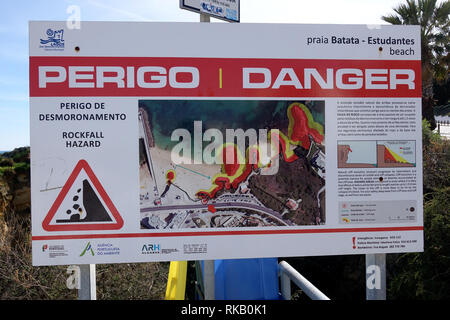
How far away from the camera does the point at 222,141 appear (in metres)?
2.39

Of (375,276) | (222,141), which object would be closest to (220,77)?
(222,141)

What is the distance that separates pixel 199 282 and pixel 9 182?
35.1 feet

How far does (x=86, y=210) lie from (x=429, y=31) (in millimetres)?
16204

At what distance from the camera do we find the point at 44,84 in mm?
2311

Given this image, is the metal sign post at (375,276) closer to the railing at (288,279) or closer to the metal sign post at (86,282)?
the railing at (288,279)

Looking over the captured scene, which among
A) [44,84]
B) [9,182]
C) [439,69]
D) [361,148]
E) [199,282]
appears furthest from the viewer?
[439,69]

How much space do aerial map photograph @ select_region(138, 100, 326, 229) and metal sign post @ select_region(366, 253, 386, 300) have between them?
51 cm

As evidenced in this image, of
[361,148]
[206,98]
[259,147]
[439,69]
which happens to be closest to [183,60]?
[206,98]

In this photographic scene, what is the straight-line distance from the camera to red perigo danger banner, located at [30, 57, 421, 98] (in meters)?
2.32

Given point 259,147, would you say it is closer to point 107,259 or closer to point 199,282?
point 107,259

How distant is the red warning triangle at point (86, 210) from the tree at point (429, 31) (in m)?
15.0

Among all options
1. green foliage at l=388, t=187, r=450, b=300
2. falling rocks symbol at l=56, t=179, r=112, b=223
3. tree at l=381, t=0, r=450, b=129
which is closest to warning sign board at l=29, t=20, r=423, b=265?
falling rocks symbol at l=56, t=179, r=112, b=223

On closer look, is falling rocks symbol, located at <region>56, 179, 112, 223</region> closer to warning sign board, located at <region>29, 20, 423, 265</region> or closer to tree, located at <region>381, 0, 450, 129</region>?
warning sign board, located at <region>29, 20, 423, 265</region>

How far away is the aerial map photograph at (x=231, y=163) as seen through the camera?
7.72 ft
